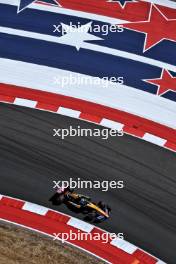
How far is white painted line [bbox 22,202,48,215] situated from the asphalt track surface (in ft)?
0.48

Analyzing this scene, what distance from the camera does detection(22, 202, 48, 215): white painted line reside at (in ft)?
48.3

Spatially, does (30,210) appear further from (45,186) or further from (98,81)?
(98,81)

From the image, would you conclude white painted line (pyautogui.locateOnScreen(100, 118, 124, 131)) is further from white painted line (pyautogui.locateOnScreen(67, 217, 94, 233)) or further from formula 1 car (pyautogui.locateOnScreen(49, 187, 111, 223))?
white painted line (pyautogui.locateOnScreen(67, 217, 94, 233))

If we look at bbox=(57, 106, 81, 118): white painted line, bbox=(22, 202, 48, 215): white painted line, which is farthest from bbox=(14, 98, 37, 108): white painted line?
bbox=(22, 202, 48, 215): white painted line

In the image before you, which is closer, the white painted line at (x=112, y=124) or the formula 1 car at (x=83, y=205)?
the formula 1 car at (x=83, y=205)

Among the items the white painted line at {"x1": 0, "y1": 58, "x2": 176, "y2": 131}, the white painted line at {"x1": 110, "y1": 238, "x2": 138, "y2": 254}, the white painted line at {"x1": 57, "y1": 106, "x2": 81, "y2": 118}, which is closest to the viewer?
the white painted line at {"x1": 110, "y1": 238, "x2": 138, "y2": 254}

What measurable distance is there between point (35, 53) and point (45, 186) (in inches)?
205

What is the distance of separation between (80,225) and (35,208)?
1.35m

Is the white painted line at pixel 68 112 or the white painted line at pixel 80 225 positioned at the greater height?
the white painted line at pixel 68 112

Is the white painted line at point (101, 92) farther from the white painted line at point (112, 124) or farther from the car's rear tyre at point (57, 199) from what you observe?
the car's rear tyre at point (57, 199)

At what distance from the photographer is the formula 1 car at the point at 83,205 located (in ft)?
48.3

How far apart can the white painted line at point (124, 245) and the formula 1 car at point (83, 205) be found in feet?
2.38

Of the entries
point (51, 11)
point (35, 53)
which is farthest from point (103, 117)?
point (51, 11)

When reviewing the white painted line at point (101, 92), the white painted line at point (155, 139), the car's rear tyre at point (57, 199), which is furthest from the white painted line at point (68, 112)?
the car's rear tyre at point (57, 199)
